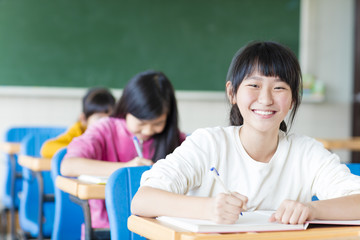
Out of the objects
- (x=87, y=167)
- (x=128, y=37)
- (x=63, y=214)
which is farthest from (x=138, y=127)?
(x=128, y=37)

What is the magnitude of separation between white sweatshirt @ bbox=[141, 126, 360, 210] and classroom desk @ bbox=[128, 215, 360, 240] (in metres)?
0.24

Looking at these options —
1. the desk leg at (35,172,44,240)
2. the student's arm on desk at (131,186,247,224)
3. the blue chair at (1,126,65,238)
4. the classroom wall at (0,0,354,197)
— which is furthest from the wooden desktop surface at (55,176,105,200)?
the classroom wall at (0,0,354,197)

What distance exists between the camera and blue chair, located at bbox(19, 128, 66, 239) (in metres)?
2.76

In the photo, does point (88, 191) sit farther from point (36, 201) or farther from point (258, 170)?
point (36, 201)

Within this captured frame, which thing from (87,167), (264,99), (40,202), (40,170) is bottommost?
(40,202)

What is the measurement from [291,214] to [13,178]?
2.81 m

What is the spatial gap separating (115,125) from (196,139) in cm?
102

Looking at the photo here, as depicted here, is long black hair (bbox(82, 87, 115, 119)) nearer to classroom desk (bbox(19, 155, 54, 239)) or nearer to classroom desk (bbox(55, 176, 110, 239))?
classroom desk (bbox(19, 155, 54, 239))

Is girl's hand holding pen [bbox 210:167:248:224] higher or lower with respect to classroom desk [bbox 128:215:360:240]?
higher

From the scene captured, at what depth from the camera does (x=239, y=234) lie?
3.44 ft

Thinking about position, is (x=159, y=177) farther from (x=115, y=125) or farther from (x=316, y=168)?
(x=115, y=125)

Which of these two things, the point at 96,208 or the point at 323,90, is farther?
the point at 323,90

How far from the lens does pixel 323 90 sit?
5625 mm

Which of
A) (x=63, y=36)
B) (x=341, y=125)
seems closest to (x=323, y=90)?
(x=341, y=125)
